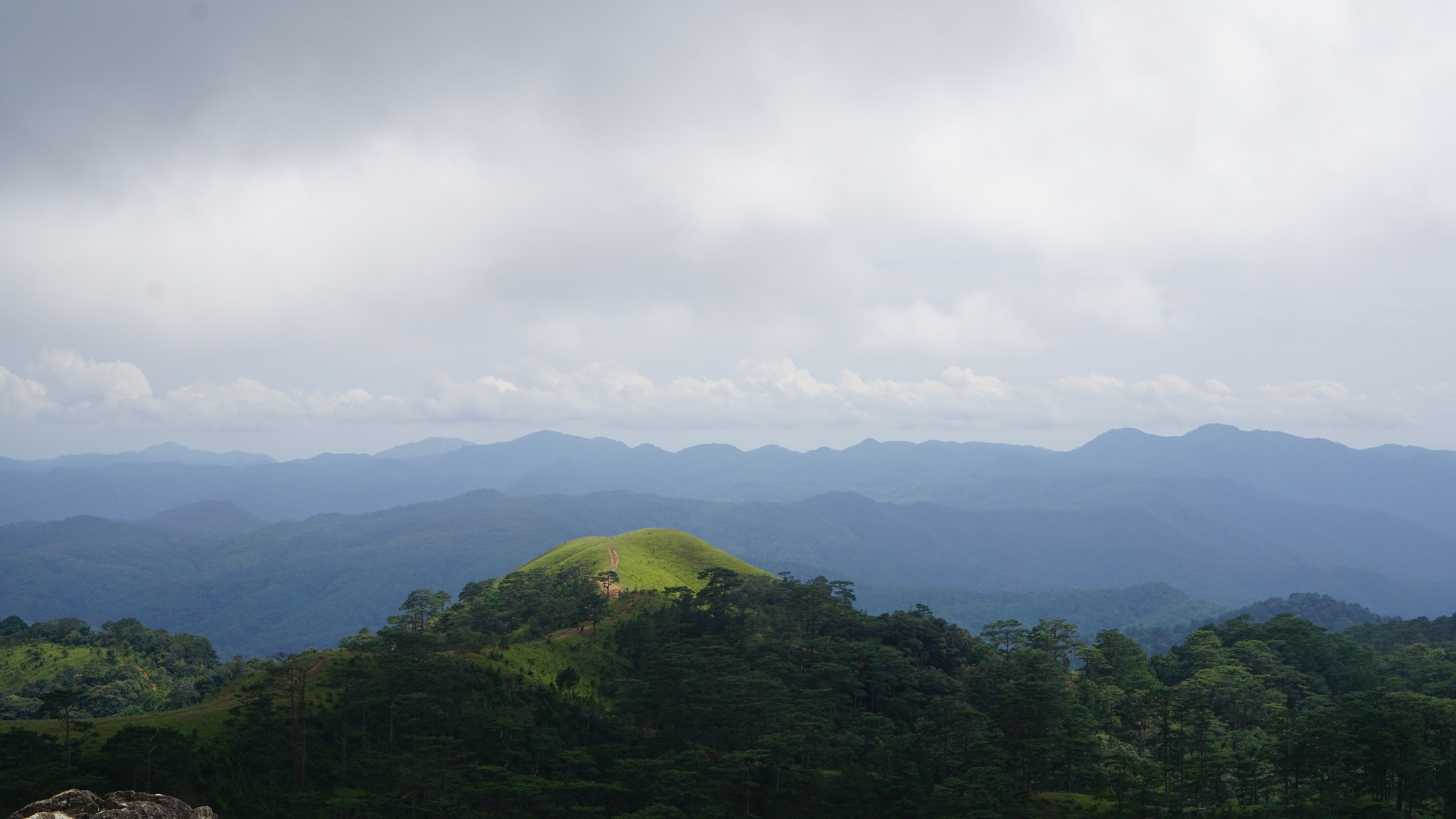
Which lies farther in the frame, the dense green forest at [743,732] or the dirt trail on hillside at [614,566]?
the dirt trail on hillside at [614,566]

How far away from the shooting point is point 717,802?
167 ft

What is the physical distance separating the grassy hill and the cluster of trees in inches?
1605

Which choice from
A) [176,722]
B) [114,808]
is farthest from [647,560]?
[114,808]

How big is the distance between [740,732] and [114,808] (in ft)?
134

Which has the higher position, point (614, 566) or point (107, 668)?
point (614, 566)

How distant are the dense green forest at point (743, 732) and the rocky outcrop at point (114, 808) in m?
15.6

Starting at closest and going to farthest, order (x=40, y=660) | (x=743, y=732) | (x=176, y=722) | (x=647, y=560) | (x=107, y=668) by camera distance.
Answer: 1. (x=176, y=722)
2. (x=743, y=732)
3. (x=107, y=668)
4. (x=40, y=660)
5. (x=647, y=560)

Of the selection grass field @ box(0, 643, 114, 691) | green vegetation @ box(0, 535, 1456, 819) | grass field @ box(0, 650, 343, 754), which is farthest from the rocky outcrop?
grass field @ box(0, 643, 114, 691)

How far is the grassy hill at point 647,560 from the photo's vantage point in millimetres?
103312

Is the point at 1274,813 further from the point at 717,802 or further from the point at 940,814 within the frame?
the point at 717,802

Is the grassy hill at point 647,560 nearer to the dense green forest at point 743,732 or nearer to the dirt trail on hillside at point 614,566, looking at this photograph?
the dirt trail on hillside at point 614,566

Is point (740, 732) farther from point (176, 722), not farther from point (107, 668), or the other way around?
point (107, 668)

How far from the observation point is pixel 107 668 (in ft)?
330

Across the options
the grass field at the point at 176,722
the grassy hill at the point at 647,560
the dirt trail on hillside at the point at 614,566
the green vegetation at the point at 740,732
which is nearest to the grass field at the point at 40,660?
the green vegetation at the point at 740,732
